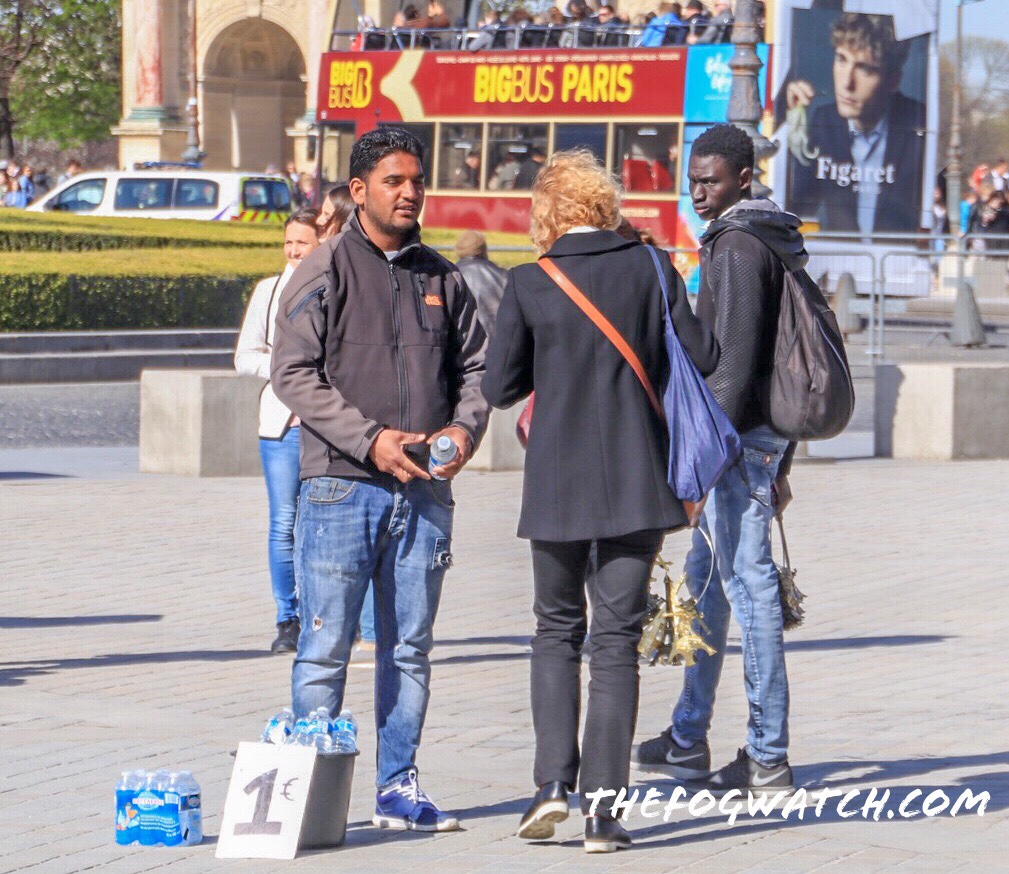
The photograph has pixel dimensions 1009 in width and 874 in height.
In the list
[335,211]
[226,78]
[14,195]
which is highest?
[226,78]

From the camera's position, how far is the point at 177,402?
1338cm

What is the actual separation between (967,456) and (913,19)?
50.9 feet

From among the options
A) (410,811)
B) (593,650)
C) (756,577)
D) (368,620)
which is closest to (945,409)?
(368,620)

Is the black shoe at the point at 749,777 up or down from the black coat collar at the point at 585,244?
down

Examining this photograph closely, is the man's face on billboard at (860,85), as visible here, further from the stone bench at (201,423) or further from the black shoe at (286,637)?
the black shoe at (286,637)

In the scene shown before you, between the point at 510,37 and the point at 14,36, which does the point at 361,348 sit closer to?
the point at 510,37

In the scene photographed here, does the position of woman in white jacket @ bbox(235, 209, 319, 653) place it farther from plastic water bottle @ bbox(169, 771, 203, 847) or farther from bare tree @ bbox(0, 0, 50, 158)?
bare tree @ bbox(0, 0, 50, 158)

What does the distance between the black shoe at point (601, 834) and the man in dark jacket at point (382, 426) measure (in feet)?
1.34

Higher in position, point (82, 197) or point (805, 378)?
point (805, 378)

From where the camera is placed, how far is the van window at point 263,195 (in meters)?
34.7

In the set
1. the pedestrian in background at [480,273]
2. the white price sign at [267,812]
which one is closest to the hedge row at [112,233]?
the pedestrian in background at [480,273]

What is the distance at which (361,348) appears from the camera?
526cm

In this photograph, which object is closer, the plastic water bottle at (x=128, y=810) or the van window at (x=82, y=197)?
the plastic water bottle at (x=128, y=810)

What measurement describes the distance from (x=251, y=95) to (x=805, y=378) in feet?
184
